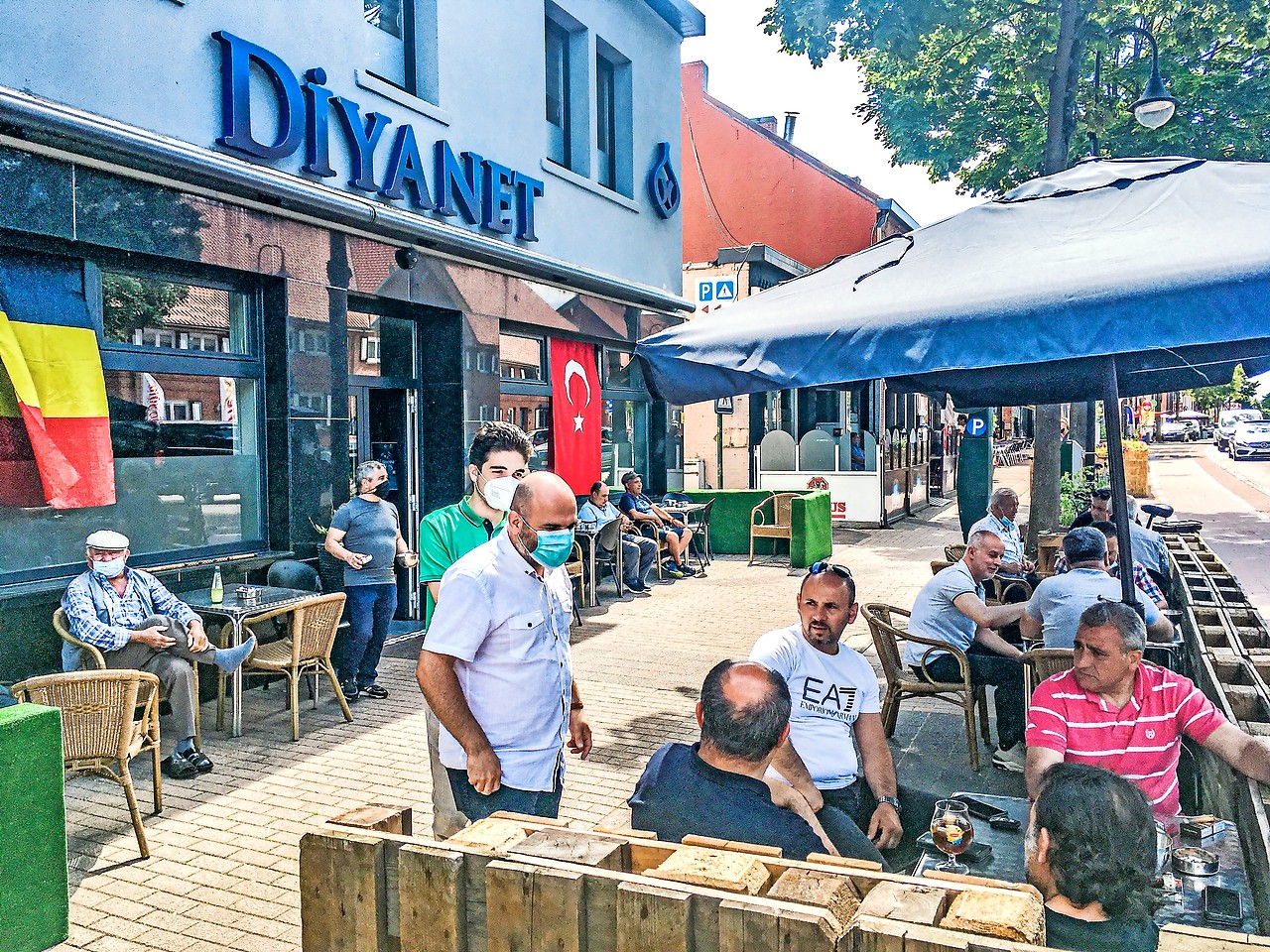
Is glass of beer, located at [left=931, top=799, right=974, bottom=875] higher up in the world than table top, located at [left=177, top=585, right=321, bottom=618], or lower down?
lower down

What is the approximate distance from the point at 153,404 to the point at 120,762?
3.19m

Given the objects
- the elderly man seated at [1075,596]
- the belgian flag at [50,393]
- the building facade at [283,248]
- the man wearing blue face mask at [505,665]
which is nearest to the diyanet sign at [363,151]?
the building facade at [283,248]

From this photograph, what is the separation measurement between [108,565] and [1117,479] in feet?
18.1

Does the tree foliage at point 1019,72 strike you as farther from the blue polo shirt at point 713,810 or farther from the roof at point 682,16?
the blue polo shirt at point 713,810

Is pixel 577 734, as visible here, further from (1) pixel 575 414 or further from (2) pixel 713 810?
(1) pixel 575 414

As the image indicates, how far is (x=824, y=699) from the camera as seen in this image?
398 cm

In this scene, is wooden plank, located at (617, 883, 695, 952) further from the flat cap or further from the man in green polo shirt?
the flat cap

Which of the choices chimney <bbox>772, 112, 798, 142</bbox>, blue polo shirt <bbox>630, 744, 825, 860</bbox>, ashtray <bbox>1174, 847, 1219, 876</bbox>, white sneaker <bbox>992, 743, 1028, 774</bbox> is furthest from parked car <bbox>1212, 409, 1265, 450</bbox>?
blue polo shirt <bbox>630, 744, 825, 860</bbox>

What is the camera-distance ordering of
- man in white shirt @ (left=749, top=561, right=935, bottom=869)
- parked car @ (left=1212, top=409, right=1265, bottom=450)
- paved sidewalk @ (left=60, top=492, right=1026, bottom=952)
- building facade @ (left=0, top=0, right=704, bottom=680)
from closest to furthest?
man in white shirt @ (left=749, top=561, right=935, bottom=869), paved sidewalk @ (left=60, top=492, right=1026, bottom=952), building facade @ (left=0, top=0, right=704, bottom=680), parked car @ (left=1212, top=409, right=1265, bottom=450)

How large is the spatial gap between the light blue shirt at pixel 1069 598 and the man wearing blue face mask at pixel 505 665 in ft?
10.3

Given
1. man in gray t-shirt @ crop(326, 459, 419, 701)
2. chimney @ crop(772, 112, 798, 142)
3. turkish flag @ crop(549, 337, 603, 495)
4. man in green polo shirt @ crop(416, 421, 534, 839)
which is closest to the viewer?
man in green polo shirt @ crop(416, 421, 534, 839)

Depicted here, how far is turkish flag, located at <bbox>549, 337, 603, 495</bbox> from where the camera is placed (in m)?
12.1

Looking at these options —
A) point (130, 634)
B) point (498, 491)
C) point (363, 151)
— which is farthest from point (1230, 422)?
point (130, 634)

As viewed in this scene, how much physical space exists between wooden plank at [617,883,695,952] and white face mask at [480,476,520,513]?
3.11m
